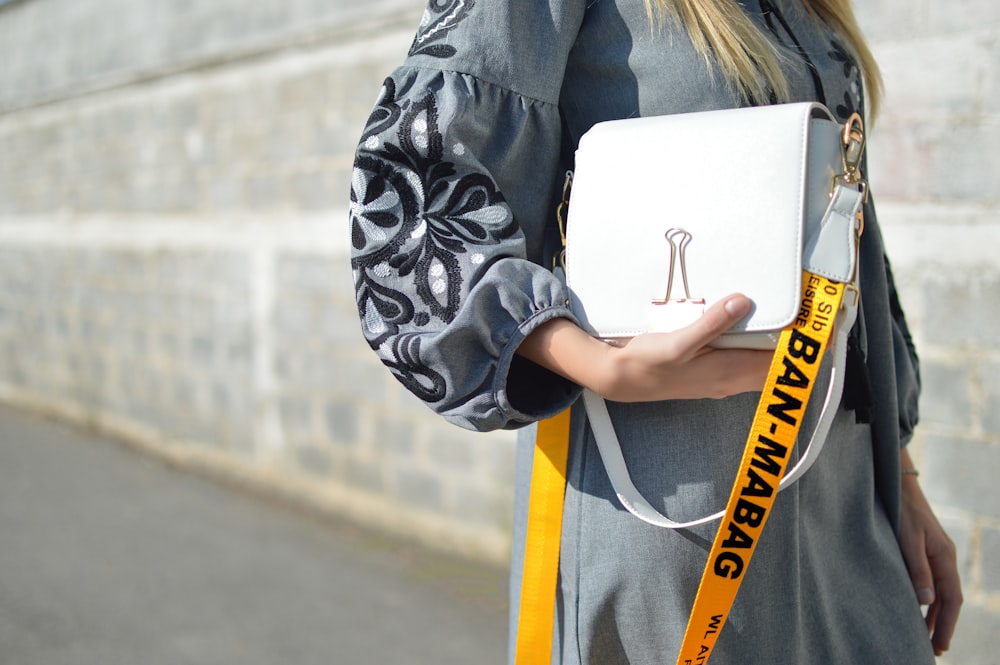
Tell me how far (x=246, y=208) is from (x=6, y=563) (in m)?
2.03

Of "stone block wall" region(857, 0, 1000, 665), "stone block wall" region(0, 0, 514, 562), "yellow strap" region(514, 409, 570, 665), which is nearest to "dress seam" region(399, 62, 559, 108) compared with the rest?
"yellow strap" region(514, 409, 570, 665)

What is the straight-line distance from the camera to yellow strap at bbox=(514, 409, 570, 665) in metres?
1.10

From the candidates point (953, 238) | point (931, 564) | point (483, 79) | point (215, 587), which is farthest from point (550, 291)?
point (215, 587)

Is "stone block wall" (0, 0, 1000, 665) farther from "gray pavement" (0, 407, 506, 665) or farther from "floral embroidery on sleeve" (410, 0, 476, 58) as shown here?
"floral embroidery on sleeve" (410, 0, 476, 58)

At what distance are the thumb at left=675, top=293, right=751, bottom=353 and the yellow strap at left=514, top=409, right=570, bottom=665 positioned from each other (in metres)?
0.23

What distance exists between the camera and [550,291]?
3.30 feet

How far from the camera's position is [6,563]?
3.94 m

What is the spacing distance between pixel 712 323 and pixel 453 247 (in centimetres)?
29

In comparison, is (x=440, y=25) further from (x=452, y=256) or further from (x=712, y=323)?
(x=712, y=323)

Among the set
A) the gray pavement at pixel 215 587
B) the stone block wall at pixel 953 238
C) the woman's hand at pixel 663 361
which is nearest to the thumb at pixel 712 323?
the woman's hand at pixel 663 361

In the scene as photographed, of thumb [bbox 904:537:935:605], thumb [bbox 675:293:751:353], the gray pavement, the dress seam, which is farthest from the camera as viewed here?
the gray pavement

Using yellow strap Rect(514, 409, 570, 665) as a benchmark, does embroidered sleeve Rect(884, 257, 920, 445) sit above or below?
above

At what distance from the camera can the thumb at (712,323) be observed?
910mm

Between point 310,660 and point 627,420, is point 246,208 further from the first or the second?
point 627,420
